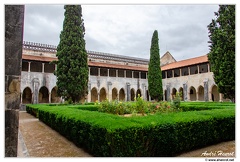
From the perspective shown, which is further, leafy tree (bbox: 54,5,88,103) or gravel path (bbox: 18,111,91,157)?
A: leafy tree (bbox: 54,5,88,103)

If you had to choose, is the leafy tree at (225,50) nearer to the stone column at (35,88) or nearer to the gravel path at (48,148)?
the gravel path at (48,148)

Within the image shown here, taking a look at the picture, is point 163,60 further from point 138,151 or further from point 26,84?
point 138,151

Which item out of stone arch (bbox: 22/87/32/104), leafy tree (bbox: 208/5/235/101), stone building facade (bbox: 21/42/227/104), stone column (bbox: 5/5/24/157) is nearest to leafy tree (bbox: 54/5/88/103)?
stone building facade (bbox: 21/42/227/104)

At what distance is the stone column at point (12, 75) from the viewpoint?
2.76m

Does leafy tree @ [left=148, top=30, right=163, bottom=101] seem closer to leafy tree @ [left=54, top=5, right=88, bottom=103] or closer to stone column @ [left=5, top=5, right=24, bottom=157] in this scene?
leafy tree @ [left=54, top=5, right=88, bottom=103]

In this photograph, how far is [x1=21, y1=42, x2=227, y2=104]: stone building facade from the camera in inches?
918

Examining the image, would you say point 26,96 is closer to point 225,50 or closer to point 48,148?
A: point 48,148

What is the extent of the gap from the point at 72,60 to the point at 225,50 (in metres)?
12.7

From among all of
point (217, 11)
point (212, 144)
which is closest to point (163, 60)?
point (217, 11)

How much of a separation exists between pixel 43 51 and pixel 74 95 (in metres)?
14.3

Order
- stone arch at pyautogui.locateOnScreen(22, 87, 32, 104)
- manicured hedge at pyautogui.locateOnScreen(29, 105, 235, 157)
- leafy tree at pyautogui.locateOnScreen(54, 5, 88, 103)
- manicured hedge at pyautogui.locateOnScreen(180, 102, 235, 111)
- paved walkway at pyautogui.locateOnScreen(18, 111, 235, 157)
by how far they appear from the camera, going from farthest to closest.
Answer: stone arch at pyautogui.locateOnScreen(22, 87, 32, 104)
leafy tree at pyautogui.locateOnScreen(54, 5, 88, 103)
manicured hedge at pyautogui.locateOnScreen(180, 102, 235, 111)
paved walkway at pyautogui.locateOnScreen(18, 111, 235, 157)
manicured hedge at pyautogui.locateOnScreen(29, 105, 235, 157)

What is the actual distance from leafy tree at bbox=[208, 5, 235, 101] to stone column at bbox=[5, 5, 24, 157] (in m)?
Answer: 14.6

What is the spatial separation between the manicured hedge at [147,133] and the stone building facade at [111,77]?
1709 centimetres

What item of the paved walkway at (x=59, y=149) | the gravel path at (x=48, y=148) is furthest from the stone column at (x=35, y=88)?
the paved walkway at (x=59, y=149)
